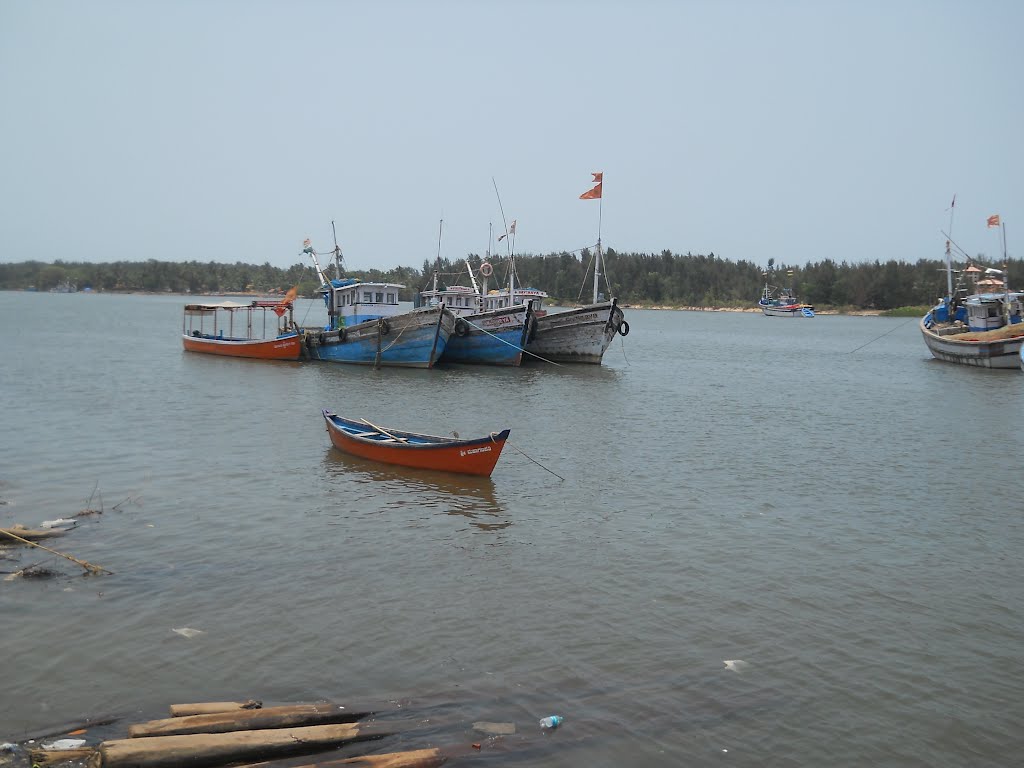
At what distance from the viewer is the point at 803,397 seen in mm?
33469

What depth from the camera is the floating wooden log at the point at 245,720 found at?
6.55 meters

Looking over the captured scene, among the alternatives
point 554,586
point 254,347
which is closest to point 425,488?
point 554,586

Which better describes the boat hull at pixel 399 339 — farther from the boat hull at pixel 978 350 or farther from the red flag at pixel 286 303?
the boat hull at pixel 978 350

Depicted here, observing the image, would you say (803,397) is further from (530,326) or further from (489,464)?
(489,464)

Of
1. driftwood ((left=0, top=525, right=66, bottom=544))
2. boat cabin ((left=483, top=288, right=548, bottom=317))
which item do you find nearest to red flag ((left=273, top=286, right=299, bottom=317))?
boat cabin ((left=483, top=288, right=548, bottom=317))

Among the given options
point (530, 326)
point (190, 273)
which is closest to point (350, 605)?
point (530, 326)

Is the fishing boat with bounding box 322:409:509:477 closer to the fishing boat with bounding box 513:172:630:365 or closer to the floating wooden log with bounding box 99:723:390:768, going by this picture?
the floating wooden log with bounding box 99:723:390:768

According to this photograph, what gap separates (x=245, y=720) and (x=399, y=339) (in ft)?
105

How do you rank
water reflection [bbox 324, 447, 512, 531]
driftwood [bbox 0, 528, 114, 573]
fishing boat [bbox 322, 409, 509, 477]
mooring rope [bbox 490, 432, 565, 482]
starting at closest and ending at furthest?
driftwood [bbox 0, 528, 114, 573] → water reflection [bbox 324, 447, 512, 531] → mooring rope [bbox 490, 432, 565, 482] → fishing boat [bbox 322, 409, 509, 477]

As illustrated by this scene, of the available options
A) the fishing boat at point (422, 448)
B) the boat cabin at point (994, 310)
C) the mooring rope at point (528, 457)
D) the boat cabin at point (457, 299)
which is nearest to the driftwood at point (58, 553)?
the fishing boat at point (422, 448)

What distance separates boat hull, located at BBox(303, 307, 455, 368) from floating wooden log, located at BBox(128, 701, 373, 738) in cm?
3036

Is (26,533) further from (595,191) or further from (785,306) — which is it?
(785,306)

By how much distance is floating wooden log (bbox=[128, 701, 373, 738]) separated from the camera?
655cm

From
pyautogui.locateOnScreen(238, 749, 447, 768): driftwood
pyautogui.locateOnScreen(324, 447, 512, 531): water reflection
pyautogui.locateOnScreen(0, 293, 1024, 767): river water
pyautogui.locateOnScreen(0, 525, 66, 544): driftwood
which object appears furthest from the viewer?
pyautogui.locateOnScreen(324, 447, 512, 531): water reflection
